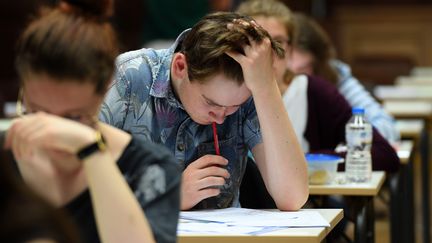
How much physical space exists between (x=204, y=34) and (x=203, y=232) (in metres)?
0.60

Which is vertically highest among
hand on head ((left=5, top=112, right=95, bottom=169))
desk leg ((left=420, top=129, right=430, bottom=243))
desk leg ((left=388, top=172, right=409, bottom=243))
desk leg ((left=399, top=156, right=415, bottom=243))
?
hand on head ((left=5, top=112, right=95, bottom=169))

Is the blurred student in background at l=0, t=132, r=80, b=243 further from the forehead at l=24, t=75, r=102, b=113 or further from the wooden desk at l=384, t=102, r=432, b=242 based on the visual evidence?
the wooden desk at l=384, t=102, r=432, b=242

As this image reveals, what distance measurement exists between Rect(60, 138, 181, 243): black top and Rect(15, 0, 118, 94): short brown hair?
196 millimetres

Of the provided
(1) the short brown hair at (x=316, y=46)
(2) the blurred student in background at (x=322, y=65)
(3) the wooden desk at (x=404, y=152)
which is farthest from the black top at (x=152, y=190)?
(1) the short brown hair at (x=316, y=46)

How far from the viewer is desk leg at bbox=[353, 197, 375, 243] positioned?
354cm

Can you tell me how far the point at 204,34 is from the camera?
9.07ft

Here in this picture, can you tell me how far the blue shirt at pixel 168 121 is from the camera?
2.96 m

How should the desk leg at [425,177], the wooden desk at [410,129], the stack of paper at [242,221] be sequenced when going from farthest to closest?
the wooden desk at [410,129]
the desk leg at [425,177]
the stack of paper at [242,221]

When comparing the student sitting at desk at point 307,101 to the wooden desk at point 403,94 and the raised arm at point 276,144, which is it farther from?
the wooden desk at point 403,94

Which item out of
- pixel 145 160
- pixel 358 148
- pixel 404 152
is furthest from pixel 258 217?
pixel 404 152

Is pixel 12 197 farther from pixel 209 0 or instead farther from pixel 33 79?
pixel 209 0

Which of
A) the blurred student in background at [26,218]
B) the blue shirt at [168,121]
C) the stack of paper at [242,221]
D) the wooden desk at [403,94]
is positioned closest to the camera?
the blurred student in background at [26,218]

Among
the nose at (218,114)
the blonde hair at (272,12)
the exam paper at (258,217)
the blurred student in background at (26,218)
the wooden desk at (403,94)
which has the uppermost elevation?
the blurred student in background at (26,218)

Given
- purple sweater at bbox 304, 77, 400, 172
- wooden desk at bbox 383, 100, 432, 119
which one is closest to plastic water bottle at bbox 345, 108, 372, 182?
purple sweater at bbox 304, 77, 400, 172
